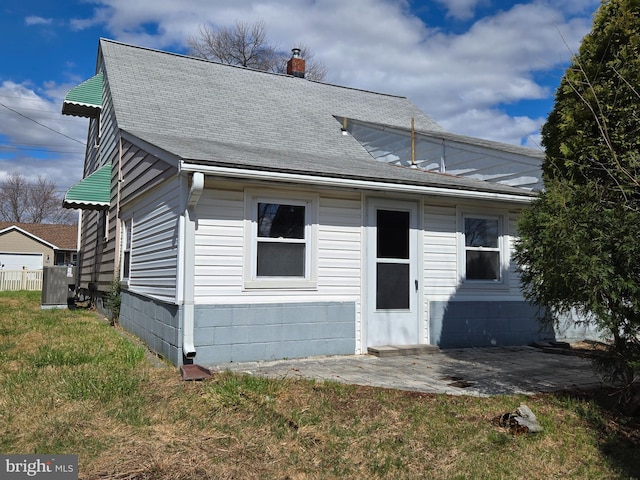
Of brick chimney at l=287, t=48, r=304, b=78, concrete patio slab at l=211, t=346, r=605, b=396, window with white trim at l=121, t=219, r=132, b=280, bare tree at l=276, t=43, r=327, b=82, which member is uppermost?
bare tree at l=276, t=43, r=327, b=82

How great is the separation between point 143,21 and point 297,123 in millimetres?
10870

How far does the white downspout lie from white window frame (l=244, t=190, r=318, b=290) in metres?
0.75

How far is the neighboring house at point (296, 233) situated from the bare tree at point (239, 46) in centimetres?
1721

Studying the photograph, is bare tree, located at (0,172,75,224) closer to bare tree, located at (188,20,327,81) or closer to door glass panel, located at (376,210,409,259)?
bare tree, located at (188,20,327,81)

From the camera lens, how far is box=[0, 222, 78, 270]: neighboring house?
40.2 m

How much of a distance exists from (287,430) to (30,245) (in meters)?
43.3

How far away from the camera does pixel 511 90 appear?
8555mm

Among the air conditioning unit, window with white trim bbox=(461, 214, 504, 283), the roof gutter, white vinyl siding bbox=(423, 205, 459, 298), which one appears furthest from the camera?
the air conditioning unit

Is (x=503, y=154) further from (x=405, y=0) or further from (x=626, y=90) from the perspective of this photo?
(x=405, y=0)

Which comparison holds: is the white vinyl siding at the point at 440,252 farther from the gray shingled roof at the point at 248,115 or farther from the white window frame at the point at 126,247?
the white window frame at the point at 126,247

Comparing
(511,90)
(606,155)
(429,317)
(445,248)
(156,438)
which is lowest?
(156,438)

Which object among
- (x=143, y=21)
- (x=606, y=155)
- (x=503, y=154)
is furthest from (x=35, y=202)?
(x=606, y=155)

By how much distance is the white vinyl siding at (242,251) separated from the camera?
7074 millimetres

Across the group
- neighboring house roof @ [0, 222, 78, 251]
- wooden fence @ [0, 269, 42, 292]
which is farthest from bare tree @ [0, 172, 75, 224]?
wooden fence @ [0, 269, 42, 292]
